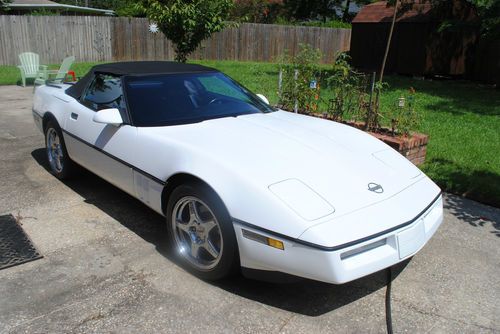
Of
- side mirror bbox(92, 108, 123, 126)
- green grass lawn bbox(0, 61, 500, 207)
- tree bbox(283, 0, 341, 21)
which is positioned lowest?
green grass lawn bbox(0, 61, 500, 207)

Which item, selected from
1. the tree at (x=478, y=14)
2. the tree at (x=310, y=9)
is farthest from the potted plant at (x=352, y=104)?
the tree at (x=310, y=9)

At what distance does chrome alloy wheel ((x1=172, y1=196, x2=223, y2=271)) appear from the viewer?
315cm

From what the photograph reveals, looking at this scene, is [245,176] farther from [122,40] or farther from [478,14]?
[122,40]

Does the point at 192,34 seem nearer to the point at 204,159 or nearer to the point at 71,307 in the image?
the point at 204,159

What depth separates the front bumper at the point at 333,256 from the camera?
102 inches

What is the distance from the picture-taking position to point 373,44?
768 inches

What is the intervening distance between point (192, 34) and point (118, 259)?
687 cm

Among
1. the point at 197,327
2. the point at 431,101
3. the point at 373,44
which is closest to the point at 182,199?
the point at 197,327

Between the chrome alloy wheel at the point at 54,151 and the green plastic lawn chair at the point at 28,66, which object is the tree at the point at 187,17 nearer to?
the chrome alloy wheel at the point at 54,151

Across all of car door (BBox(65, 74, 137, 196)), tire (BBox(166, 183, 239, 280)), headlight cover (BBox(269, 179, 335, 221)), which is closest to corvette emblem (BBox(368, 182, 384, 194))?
headlight cover (BBox(269, 179, 335, 221))

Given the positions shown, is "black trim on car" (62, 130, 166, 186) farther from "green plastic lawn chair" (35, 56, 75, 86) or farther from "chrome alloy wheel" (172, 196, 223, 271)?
"green plastic lawn chair" (35, 56, 75, 86)

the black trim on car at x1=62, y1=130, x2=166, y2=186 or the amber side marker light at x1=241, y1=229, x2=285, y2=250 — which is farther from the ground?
the black trim on car at x1=62, y1=130, x2=166, y2=186

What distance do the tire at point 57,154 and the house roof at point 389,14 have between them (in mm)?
15528

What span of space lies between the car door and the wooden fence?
39.6 feet
